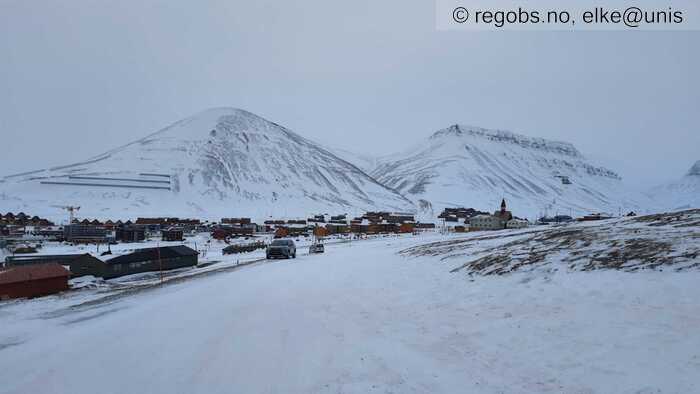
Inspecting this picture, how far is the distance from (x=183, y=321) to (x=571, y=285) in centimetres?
925

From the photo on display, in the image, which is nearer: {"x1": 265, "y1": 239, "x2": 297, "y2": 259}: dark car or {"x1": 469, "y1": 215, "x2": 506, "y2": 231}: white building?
{"x1": 265, "y1": 239, "x2": 297, "y2": 259}: dark car

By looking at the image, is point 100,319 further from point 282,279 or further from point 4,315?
point 282,279

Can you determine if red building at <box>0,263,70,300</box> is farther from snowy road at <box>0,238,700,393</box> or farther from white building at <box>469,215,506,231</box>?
white building at <box>469,215,506,231</box>

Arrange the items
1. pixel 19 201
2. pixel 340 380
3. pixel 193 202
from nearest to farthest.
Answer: pixel 340 380 < pixel 19 201 < pixel 193 202

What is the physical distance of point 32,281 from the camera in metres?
25.8

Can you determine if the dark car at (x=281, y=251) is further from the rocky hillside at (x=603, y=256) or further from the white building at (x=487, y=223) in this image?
the white building at (x=487, y=223)

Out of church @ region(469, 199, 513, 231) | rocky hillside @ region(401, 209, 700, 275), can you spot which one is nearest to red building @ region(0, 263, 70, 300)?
rocky hillside @ region(401, 209, 700, 275)

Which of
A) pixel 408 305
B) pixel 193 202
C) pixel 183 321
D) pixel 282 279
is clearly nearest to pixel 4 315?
pixel 183 321

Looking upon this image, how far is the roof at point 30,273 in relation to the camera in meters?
25.0

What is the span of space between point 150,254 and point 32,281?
16557mm

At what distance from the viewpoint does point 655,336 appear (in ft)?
19.5

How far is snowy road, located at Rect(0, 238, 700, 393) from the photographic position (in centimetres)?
559

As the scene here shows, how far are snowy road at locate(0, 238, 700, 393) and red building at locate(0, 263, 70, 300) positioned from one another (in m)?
17.8

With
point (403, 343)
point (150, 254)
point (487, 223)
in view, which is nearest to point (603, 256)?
point (403, 343)
